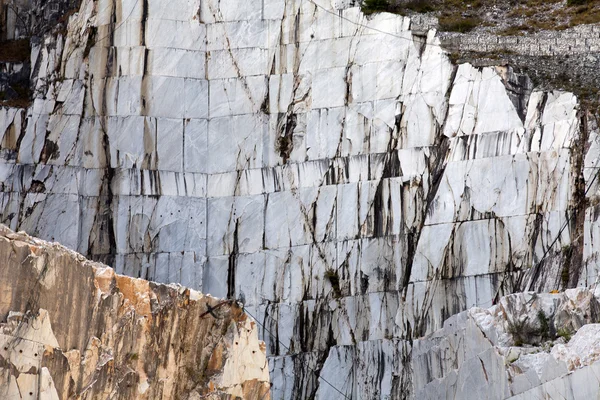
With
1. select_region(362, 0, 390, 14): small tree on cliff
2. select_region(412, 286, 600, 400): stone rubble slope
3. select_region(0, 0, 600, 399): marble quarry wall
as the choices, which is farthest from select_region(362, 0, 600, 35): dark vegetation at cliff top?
select_region(412, 286, 600, 400): stone rubble slope

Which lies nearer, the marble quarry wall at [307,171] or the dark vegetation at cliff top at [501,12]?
the marble quarry wall at [307,171]

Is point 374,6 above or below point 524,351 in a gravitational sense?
above

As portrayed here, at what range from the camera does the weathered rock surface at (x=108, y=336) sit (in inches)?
1257

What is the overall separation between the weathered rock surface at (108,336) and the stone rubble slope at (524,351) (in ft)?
18.1

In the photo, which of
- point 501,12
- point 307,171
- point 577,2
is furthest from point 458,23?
point 307,171

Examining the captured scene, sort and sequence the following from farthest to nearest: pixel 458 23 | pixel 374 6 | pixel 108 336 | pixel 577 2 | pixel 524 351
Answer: pixel 374 6 → pixel 577 2 → pixel 458 23 → pixel 524 351 → pixel 108 336

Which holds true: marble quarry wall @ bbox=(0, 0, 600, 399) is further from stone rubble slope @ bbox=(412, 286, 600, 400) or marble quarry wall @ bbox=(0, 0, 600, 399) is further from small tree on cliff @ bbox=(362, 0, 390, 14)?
stone rubble slope @ bbox=(412, 286, 600, 400)

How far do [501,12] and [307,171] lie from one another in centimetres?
959

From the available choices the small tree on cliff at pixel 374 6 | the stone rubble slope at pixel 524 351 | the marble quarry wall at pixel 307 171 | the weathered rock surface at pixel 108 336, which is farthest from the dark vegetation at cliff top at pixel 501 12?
the weathered rock surface at pixel 108 336

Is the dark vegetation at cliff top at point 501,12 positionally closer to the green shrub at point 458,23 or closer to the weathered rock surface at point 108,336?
the green shrub at point 458,23

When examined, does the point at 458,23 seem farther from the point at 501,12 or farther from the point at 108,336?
the point at 108,336

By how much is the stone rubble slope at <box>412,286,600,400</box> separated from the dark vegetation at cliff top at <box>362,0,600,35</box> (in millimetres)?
12924

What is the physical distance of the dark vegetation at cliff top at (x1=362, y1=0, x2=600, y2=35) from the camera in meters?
48.4

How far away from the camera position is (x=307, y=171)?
47.3m
